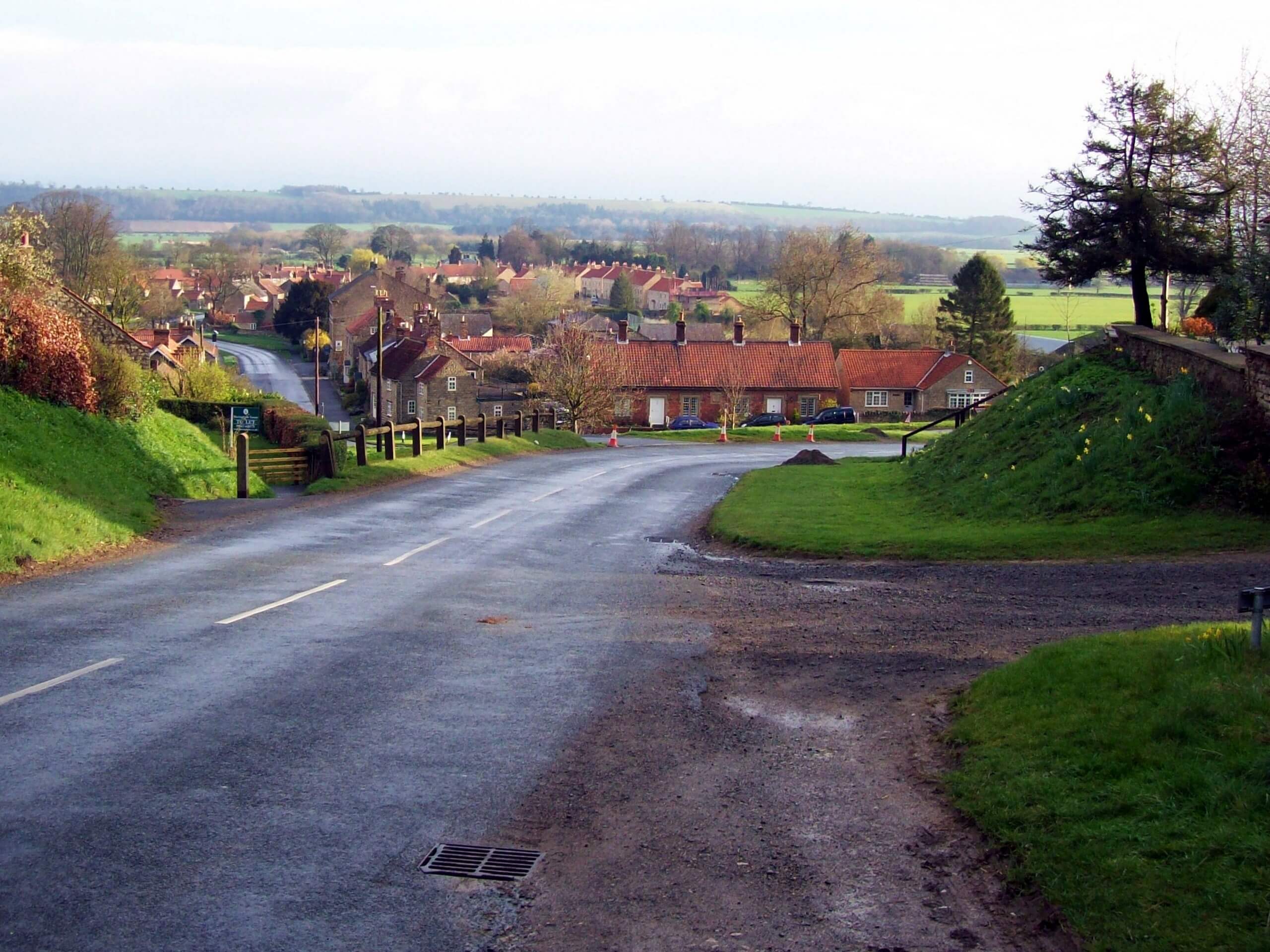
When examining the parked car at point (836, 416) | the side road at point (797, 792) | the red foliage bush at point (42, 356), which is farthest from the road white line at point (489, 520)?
the parked car at point (836, 416)

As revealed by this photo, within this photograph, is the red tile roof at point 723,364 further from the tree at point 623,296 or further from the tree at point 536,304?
the tree at point 623,296

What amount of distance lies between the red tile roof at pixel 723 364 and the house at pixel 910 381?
2392mm

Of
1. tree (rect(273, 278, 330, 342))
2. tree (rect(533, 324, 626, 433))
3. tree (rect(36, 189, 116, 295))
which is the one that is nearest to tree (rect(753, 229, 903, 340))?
tree (rect(533, 324, 626, 433))

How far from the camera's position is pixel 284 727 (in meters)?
8.66

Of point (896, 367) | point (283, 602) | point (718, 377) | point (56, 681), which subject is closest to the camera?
point (56, 681)

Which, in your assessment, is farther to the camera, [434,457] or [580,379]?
[580,379]

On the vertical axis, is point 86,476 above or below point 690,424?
above

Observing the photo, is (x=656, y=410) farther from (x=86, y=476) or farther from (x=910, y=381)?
(x=86, y=476)

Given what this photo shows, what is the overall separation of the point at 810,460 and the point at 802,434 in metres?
25.3

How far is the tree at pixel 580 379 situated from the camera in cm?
6406

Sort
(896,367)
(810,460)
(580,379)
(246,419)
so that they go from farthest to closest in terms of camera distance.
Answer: (896,367)
(580,379)
(810,460)
(246,419)

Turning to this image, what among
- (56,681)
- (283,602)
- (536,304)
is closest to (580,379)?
(283,602)

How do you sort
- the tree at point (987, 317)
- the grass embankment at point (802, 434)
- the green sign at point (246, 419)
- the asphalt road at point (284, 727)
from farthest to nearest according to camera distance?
the tree at point (987, 317) → the grass embankment at point (802, 434) → the green sign at point (246, 419) → the asphalt road at point (284, 727)

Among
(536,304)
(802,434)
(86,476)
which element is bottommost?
(802,434)
